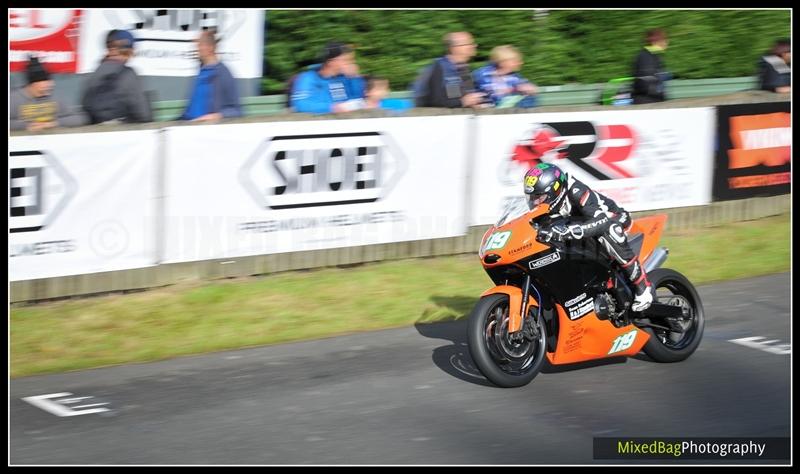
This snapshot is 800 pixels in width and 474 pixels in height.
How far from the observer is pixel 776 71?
1430cm


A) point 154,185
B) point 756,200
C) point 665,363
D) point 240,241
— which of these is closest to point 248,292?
point 240,241

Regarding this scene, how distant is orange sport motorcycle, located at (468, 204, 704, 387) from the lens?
7555 mm

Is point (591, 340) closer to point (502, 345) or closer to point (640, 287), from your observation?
point (640, 287)

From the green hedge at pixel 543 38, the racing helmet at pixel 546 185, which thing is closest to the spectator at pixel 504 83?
the green hedge at pixel 543 38

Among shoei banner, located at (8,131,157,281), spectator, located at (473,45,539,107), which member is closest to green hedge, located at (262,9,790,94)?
spectator, located at (473,45,539,107)

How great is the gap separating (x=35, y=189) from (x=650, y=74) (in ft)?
24.5

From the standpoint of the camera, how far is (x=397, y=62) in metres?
14.4

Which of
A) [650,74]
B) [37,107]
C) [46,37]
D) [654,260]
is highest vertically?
[46,37]

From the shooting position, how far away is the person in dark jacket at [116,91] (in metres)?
9.99

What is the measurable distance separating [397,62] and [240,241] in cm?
485

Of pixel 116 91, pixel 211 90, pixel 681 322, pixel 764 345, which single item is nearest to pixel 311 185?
pixel 211 90

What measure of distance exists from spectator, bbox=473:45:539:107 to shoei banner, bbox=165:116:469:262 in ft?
2.95

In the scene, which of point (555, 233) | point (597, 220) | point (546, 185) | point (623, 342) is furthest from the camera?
point (623, 342)

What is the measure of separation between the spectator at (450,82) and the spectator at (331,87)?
0.70 metres
